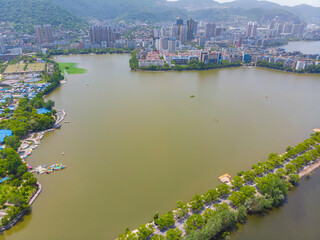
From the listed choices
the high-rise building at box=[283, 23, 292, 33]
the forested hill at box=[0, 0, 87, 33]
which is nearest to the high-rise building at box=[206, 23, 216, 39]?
the high-rise building at box=[283, 23, 292, 33]

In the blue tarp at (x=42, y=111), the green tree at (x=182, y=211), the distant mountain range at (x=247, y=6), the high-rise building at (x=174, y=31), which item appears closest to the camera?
the green tree at (x=182, y=211)

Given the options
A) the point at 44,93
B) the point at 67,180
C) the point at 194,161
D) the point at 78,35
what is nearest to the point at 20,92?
the point at 44,93

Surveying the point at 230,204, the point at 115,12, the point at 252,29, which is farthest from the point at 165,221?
the point at 115,12

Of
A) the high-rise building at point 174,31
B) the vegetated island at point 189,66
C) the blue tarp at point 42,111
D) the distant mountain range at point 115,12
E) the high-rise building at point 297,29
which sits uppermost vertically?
the distant mountain range at point 115,12

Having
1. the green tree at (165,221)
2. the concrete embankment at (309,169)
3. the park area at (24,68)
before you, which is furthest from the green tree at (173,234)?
the park area at (24,68)

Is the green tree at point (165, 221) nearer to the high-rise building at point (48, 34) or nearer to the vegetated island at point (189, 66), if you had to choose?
the vegetated island at point (189, 66)

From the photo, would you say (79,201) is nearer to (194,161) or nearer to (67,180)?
(67,180)
